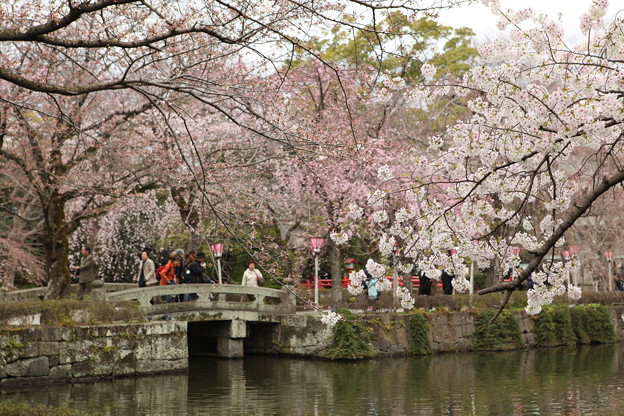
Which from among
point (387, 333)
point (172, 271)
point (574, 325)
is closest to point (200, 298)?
point (172, 271)

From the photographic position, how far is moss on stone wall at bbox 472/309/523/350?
793 inches

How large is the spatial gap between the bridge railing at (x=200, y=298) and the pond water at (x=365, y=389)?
4.29ft

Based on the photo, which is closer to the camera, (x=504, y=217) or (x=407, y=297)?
(x=504, y=217)

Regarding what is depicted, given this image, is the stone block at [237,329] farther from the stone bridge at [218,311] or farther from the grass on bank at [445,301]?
the grass on bank at [445,301]

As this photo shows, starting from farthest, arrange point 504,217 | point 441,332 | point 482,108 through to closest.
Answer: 1. point 441,332
2. point 504,217
3. point 482,108

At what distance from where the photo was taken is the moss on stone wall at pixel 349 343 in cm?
1778

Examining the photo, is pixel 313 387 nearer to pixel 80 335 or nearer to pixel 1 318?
pixel 80 335

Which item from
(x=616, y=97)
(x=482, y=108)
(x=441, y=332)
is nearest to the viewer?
(x=616, y=97)

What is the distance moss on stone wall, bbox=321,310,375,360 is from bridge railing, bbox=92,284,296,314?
166cm

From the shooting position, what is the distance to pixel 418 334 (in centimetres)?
1908

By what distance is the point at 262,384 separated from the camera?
575 inches

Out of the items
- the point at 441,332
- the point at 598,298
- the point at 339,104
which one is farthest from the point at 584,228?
the point at 339,104

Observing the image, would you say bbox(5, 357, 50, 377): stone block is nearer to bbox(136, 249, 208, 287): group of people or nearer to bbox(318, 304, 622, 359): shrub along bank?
bbox(136, 249, 208, 287): group of people

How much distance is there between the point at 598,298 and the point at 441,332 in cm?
656
